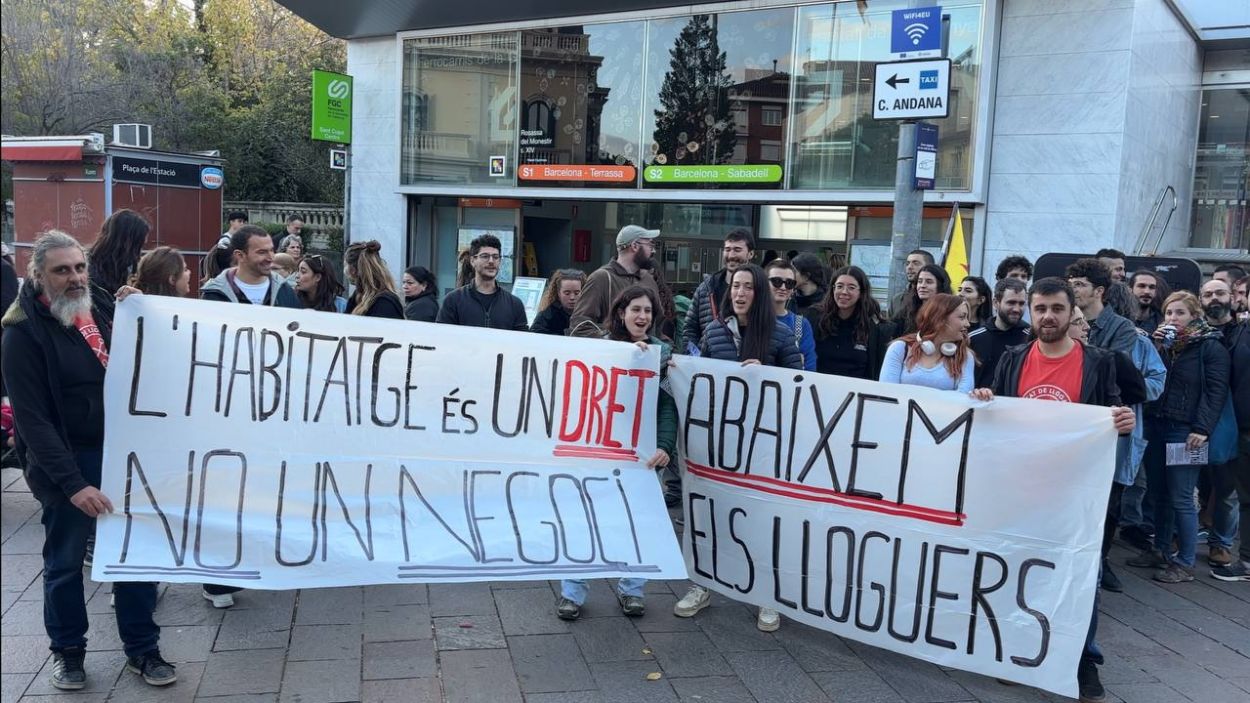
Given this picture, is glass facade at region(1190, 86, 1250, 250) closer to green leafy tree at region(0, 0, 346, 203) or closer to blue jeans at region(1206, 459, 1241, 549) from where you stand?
blue jeans at region(1206, 459, 1241, 549)

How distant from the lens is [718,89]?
14508mm

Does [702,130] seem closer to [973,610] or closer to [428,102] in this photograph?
[428,102]

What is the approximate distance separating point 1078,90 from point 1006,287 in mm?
7304

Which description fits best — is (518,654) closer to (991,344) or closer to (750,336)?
(750,336)

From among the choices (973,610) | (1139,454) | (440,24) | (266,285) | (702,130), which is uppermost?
(440,24)

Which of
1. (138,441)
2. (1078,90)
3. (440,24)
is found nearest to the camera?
(138,441)

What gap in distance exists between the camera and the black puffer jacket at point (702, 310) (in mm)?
6055

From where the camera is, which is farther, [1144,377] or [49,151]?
[49,151]

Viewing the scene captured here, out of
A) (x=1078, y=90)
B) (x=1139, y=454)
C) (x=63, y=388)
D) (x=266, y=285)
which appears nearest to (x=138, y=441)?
(x=63, y=388)

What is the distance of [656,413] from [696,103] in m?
10.6

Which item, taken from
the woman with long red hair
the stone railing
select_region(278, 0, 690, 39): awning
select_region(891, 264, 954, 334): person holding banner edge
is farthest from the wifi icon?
the stone railing

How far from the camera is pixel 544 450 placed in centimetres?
471

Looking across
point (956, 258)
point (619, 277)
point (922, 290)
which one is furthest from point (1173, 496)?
point (619, 277)

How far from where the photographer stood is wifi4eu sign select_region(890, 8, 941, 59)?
7.54 metres
